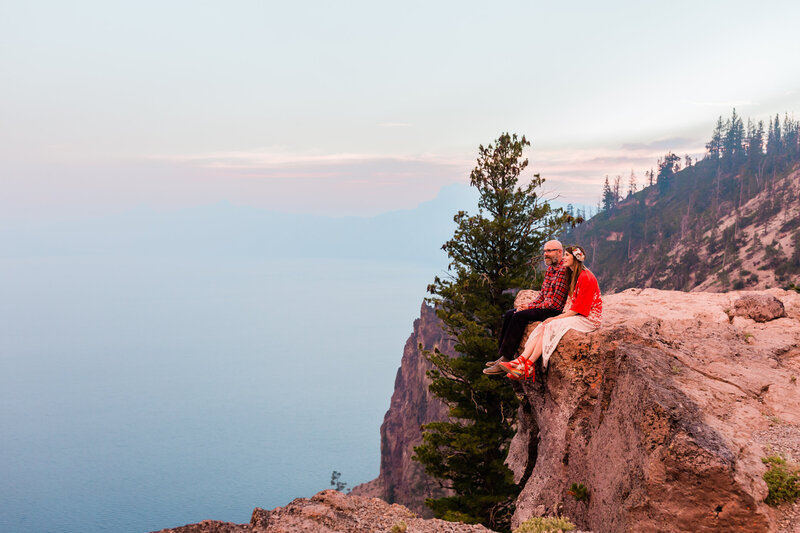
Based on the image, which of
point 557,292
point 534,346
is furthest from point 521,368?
point 557,292

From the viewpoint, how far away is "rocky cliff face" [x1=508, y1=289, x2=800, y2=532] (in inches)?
296

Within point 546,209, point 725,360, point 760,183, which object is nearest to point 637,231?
point 760,183

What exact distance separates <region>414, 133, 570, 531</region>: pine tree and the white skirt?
8.77 m

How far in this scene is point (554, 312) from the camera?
12.3 m

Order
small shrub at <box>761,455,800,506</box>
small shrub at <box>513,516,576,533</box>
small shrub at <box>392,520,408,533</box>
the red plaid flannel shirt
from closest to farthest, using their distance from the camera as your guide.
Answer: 1. small shrub at <box>761,455,800,506</box>
2. small shrub at <box>513,516,576,533</box>
3. small shrub at <box>392,520,408,533</box>
4. the red plaid flannel shirt

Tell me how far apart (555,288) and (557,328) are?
112 cm

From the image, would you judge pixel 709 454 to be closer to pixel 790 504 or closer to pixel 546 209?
pixel 790 504

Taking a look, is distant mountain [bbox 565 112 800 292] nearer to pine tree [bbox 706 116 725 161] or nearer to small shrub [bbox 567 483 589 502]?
pine tree [bbox 706 116 725 161]

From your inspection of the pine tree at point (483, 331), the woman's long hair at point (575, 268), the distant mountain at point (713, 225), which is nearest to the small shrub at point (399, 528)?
the woman's long hair at point (575, 268)

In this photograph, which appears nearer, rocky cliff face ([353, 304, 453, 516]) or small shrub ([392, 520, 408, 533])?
small shrub ([392, 520, 408, 533])

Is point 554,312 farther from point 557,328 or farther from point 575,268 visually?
point 575,268

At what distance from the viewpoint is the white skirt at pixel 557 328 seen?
11.5m

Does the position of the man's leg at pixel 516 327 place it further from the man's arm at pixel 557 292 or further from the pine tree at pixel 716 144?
the pine tree at pixel 716 144

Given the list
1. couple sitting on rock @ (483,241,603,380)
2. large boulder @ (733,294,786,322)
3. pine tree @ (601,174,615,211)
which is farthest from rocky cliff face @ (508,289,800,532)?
pine tree @ (601,174,615,211)
